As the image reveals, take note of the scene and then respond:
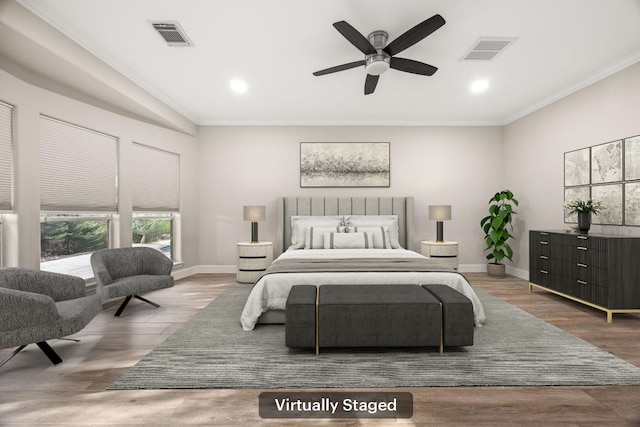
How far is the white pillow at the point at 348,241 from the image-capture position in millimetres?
4898

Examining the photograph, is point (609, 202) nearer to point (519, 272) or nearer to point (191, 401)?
point (519, 272)

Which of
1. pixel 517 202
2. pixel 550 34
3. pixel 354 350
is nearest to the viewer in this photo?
pixel 354 350

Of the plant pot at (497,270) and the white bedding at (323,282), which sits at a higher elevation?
the white bedding at (323,282)

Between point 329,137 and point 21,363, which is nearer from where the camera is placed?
point 21,363

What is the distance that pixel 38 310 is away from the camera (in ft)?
7.39

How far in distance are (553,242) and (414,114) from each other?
2.90m

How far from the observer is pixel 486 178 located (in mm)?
6145

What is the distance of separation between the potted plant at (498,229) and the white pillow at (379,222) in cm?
159

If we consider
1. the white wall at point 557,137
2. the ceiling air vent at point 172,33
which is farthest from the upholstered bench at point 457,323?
the ceiling air vent at point 172,33

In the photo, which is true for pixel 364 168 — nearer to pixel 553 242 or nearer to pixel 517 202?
pixel 517 202

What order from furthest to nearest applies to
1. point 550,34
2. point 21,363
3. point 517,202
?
point 517,202, point 550,34, point 21,363

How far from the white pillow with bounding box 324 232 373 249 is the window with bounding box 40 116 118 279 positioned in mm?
3003

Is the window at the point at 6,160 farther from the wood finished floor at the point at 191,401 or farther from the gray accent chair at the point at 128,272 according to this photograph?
the wood finished floor at the point at 191,401

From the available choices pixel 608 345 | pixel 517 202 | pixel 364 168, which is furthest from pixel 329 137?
pixel 608 345
